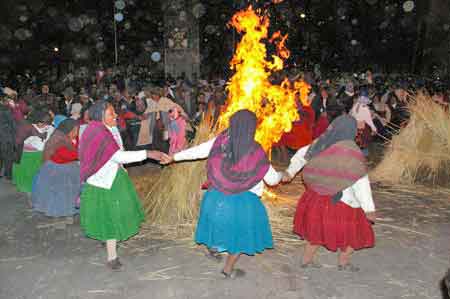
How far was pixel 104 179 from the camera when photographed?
4.70m

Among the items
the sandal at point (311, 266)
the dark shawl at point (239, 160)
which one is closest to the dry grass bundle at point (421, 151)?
the sandal at point (311, 266)

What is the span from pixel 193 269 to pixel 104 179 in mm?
1368

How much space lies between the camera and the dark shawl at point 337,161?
4.42m

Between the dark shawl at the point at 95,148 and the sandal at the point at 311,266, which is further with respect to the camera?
the sandal at the point at 311,266

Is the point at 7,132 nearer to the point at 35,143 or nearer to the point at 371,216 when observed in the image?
the point at 35,143

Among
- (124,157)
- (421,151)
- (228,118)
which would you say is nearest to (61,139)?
(124,157)

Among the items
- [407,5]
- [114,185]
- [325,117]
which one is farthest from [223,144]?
[407,5]

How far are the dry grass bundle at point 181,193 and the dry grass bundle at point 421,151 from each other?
3893 mm

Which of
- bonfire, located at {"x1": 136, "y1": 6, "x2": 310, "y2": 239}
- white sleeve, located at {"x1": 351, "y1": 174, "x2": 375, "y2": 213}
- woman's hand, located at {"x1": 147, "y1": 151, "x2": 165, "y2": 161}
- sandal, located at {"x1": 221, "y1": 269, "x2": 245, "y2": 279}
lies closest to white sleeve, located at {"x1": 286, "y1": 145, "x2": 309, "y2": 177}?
white sleeve, located at {"x1": 351, "y1": 174, "x2": 375, "y2": 213}

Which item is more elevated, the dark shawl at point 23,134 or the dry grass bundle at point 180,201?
the dark shawl at point 23,134

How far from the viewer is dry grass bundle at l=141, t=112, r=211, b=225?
246 inches

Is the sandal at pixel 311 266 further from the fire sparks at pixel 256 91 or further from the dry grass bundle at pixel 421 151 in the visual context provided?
the dry grass bundle at pixel 421 151

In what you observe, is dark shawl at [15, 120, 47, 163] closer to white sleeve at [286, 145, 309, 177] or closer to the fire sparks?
the fire sparks

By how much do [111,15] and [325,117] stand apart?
60.9ft
